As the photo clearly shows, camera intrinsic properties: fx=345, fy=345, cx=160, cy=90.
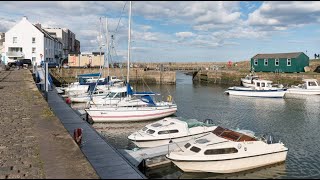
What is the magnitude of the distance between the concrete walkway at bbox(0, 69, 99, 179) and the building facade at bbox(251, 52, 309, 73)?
5714 centimetres

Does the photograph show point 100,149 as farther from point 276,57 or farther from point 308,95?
point 276,57

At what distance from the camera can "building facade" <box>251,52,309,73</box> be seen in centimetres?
6788

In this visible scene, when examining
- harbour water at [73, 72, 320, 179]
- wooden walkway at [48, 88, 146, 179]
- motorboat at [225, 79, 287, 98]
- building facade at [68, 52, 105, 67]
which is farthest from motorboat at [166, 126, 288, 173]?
building facade at [68, 52, 105, 67]

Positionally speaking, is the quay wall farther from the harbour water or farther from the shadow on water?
the shadow on water

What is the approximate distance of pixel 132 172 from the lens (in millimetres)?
12555

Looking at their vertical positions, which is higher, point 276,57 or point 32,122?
point 276,57

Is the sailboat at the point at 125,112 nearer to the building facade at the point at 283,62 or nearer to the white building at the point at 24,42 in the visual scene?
the building facade at the point at 283,62

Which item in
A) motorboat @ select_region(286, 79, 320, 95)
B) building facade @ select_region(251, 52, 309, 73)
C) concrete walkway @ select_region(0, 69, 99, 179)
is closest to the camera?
concrete walkway @ select_region(0, 69, 99, 179)

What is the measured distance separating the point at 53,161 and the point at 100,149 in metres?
4.06

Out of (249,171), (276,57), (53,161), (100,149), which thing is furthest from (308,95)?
(53,161)

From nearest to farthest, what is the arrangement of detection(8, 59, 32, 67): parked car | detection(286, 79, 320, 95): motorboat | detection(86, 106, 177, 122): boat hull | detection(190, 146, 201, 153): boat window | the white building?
detection(190, 146, 201, 153): boat window
detection(86, 106, 177, 122): boat hull
detection(286, 79, 320, 95): motorboat
detection(8, 59, 32, 67): parked car
the white building

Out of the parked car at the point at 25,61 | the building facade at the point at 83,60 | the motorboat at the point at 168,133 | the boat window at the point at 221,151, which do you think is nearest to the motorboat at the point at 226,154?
the boat window at the point at 221,151

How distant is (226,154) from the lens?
16562mm

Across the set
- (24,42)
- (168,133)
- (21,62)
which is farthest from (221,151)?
(24,42)
